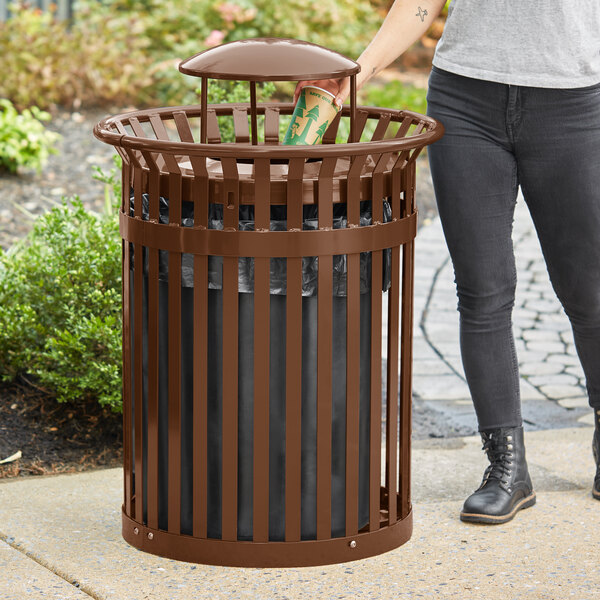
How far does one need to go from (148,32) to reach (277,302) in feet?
24.0

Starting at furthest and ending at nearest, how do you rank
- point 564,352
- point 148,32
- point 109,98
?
point 148,32 → point 109,98 → point 564,352

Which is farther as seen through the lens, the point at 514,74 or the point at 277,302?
the point at 514,74

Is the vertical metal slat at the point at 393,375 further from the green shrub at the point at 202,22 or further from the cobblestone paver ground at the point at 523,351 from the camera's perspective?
the green shrub at the point at 202,22

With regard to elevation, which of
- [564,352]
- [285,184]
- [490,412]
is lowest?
[564,352]

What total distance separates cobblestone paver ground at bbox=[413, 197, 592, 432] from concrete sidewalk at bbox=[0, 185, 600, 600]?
328 millimetres

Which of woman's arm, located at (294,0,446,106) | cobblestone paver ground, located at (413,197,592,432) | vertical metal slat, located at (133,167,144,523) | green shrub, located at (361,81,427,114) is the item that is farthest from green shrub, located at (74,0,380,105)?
vertical metal slat, located at (133,167,144,523)

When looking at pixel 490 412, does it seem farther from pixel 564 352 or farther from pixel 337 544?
pixel 564 352

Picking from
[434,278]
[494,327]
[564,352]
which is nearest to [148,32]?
[434,278]

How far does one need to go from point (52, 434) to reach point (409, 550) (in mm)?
1455

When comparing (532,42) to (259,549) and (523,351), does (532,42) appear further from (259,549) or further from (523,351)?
(523,351)

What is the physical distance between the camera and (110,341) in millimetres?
3773

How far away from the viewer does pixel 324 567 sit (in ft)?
9.35

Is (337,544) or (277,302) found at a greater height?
(277,302)

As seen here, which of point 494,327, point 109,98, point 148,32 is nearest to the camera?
point 494,327
